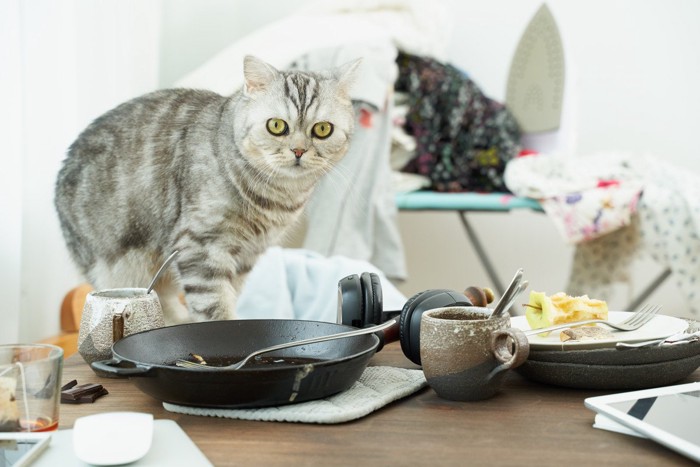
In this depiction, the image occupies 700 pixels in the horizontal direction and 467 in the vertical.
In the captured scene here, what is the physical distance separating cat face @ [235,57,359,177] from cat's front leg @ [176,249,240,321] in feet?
0.60

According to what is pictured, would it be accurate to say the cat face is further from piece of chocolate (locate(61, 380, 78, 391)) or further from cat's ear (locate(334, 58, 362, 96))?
piece of chocolate (locate(61, 380, 78, 391))

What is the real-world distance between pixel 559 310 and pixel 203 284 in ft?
1.87

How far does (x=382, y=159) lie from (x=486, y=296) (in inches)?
66.0

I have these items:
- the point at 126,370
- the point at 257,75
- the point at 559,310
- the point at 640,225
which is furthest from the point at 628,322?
the point at 640,225

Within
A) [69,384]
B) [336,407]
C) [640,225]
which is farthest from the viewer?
[640,225]

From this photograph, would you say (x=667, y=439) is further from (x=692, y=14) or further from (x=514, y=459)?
(x=692, y=14)

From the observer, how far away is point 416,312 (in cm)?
94

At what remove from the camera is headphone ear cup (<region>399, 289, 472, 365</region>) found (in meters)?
0.93

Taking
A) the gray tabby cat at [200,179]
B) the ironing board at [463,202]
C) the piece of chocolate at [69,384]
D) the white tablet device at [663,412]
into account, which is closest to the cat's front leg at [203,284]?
the gray tabby cat at [200,179]

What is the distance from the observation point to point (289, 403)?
79cm

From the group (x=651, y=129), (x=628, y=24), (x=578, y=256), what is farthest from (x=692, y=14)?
(x=578, y=256)

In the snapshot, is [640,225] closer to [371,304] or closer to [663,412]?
[371,304]

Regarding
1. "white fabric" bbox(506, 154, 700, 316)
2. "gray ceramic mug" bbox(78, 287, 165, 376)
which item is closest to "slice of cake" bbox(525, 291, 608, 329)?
"gray ceramic mug" bbox(78, 287, 165, 376)

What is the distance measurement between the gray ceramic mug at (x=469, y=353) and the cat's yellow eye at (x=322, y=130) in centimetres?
58
